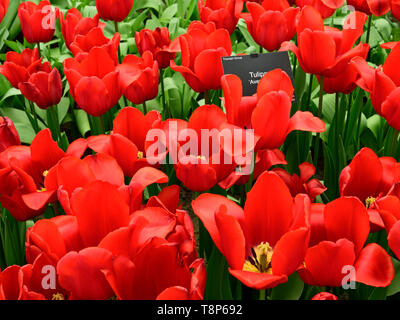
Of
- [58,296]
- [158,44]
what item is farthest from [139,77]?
[58,296]

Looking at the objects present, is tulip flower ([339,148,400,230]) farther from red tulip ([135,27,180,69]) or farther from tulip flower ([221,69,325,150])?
red tulip ([135,27,180,69])

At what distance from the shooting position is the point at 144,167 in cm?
91

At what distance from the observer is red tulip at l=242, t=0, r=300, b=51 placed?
4.77ft

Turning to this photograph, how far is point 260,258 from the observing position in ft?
2.81

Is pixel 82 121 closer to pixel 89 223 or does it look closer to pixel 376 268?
pixel 89 223

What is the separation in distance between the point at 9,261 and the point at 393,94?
942 millimetres

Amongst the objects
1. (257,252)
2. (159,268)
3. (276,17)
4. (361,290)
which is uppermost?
(276,17)

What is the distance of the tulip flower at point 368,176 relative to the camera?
0.96 m

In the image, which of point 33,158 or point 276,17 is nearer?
point 33,158

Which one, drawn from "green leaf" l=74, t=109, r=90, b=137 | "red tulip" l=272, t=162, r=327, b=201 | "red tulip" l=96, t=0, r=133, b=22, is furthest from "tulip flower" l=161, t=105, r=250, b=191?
"green leaf" l=74, t=109, r=90, b=137

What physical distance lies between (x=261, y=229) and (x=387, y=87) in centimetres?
46

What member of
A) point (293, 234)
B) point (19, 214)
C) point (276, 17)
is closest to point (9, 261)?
point (19, 214)

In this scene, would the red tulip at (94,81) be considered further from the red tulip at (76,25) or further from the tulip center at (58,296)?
the tulip center at (58,296)

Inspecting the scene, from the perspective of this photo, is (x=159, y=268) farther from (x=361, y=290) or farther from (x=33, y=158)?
(x=361, y=290)
